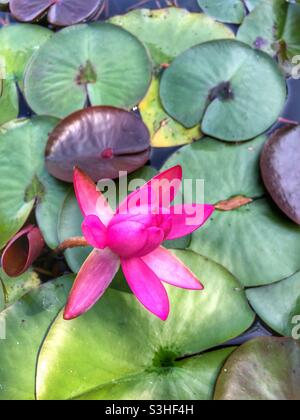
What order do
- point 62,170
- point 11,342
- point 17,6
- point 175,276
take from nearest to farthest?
1. point 175,276
2. point 11,342
3. point 62,170
4. point 17,6

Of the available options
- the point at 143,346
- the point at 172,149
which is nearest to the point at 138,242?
the point at 143,346

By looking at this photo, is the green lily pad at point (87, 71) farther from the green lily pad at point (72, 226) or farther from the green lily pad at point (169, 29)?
the green lily pad at point (72, 226)

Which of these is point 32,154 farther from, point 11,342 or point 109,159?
point 11,342

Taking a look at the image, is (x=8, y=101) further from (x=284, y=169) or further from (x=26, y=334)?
(x=284, y=169)

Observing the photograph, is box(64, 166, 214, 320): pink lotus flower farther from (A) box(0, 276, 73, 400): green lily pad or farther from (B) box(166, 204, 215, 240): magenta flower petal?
(A) box(0, 276, 73, 400): green lily pad

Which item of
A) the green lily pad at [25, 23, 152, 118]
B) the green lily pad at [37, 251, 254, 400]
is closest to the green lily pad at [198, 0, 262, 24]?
the green lily pad at [25, 23, 152, 118]
